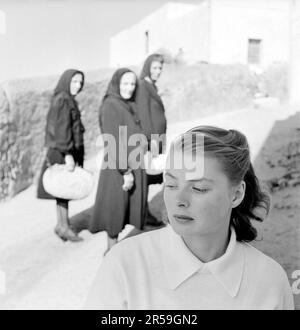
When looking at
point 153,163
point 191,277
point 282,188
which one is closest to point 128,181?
point 153,163

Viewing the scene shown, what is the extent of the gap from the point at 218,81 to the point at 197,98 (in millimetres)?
153

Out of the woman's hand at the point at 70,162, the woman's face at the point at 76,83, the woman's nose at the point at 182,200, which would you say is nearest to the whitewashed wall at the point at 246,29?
the woman's face at the point at 76,83

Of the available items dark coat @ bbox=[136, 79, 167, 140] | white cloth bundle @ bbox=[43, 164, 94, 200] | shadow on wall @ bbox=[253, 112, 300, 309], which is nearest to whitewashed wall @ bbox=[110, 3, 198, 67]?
dark coat @ bbox=[136, 79, 167, 140]

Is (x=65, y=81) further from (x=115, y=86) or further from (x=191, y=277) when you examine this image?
(x=191, y=277)

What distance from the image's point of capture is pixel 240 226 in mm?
1533

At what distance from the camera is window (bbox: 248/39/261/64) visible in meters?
2.76

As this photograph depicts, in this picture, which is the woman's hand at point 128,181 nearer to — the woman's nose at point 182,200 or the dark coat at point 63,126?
the dark coat at point 63,126

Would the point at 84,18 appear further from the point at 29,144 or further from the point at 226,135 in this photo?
the point at 226,135

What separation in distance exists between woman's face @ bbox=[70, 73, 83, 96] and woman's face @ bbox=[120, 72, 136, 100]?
216 mm

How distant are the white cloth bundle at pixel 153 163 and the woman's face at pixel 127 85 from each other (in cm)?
32

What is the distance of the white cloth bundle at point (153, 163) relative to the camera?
2.68 meters

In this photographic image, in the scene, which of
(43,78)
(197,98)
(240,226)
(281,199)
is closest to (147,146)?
(197,98)

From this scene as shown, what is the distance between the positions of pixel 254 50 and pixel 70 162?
1.19 metres

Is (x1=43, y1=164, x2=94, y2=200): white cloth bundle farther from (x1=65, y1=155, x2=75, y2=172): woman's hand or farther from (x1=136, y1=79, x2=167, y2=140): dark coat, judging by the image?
(x1=136, y1=79, x2=167, y2=140): dark coat
